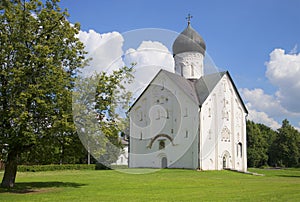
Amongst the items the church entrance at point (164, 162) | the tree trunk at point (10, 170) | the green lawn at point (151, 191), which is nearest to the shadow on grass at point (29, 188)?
the green lawn at point (151, 191)

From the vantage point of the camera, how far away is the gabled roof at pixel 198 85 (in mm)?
49344

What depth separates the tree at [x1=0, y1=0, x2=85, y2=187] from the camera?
17.7 m

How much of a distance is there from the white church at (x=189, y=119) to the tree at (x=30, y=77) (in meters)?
28.3

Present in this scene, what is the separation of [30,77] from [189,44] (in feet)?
135

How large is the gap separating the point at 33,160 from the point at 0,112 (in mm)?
4770

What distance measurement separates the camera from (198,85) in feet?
176

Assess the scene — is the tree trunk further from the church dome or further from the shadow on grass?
the church dome

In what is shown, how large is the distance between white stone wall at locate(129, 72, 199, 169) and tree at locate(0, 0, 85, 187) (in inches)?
1071

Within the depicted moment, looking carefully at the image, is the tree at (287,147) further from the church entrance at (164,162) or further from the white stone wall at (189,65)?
the church entrance at (164,162)

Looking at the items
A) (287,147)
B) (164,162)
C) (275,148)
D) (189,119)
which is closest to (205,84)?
(189,119)

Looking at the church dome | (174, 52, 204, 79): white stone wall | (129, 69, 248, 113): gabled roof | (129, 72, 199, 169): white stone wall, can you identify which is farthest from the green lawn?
the church dome

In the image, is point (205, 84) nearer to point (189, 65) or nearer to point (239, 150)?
point (189, 65)

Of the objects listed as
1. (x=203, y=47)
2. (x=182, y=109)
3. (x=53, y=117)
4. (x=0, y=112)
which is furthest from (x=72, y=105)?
(x=203, y=47)

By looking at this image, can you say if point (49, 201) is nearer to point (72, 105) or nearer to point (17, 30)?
point (72, 105)
